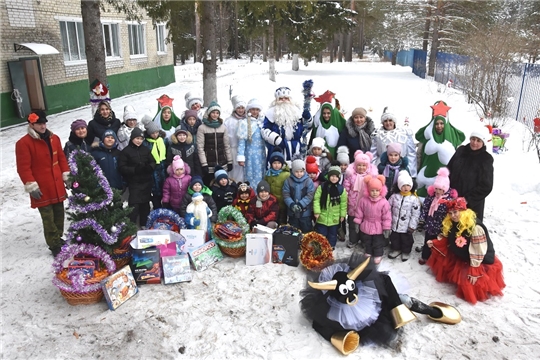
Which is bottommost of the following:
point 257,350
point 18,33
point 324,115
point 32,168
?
point 257,350

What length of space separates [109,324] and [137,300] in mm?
406

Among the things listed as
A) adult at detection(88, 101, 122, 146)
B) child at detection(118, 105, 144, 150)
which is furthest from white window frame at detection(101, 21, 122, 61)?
adult at detection(88, 101, 122, 146)

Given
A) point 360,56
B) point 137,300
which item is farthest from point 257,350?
point 360,56

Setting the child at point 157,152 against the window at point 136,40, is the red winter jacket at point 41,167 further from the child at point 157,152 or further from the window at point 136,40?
the window at point 136,40

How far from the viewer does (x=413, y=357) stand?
3564 millimetres

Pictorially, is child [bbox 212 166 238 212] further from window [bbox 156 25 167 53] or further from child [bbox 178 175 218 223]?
window [bbox 156 25 167 53]

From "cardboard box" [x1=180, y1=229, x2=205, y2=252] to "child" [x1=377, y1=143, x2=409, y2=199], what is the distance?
2523mm

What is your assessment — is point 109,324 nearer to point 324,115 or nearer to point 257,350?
point 257,350

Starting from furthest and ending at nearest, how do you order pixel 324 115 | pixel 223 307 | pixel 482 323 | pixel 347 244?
pixel 324 115 < pixel 347 244 < pixel 223 307 < pixel 482 323

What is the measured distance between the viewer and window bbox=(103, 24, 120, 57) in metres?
17.7

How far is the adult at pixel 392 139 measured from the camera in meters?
5.58

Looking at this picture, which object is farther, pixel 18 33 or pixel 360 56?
pixel 360 56

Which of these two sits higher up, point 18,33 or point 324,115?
point 18,33

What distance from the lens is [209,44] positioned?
13648 mm
